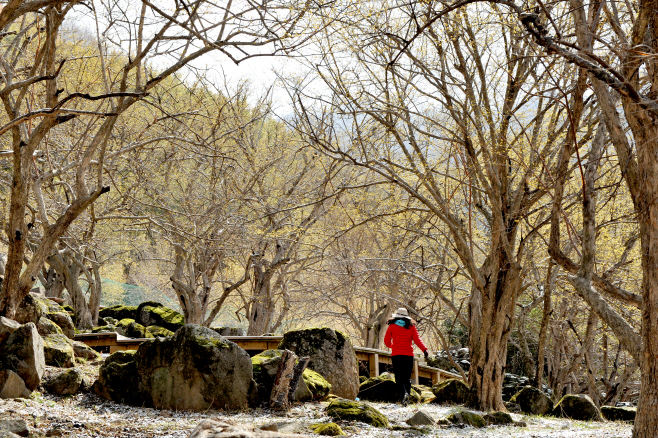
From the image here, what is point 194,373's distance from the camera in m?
7.82

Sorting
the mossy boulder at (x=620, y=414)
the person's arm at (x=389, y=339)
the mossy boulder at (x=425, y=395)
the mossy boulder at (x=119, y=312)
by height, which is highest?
the person's arm at (x=389, y=339)

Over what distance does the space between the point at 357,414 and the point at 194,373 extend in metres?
2.33

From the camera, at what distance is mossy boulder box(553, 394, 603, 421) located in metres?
9.98

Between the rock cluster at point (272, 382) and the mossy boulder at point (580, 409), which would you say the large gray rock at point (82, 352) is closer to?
the rock cluster at point (272, 382)

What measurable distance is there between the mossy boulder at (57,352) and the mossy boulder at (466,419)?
5.89 metres

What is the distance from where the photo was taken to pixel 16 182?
764 centimetres

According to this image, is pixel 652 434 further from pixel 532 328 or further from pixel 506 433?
pixel 532 328

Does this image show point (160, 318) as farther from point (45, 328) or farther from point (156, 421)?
point (156, 421)

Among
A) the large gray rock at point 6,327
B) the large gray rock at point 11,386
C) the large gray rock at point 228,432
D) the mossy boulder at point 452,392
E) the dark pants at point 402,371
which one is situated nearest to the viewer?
the large gray rock at point 228,432

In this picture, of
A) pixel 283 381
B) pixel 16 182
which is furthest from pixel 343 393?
pixel 16 182

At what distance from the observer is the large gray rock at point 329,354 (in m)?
9.93

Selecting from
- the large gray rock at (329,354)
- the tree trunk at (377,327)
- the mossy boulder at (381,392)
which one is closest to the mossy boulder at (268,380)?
the large gray rock at (329,354)

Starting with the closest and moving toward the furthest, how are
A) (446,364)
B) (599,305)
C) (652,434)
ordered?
(652,434), (599,305), (446,364)

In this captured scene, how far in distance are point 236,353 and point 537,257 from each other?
867 centimetres
